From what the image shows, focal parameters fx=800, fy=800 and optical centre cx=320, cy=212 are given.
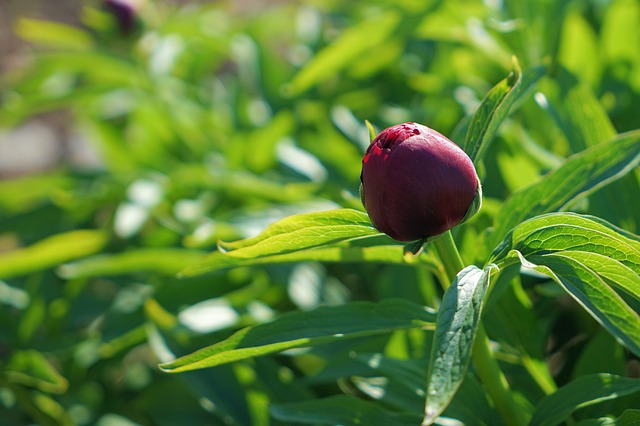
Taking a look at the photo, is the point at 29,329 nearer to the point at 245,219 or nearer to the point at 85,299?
the point at 85,299

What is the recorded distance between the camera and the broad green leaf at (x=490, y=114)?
60 centimetres

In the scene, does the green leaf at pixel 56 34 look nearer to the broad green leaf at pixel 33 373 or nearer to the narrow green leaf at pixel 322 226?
the broad green leaf at pixel 33 373

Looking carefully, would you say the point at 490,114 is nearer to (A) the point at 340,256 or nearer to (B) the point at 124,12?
(A) the point at 340,256

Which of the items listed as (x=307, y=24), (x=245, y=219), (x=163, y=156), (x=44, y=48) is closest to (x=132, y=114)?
(x=163, y=156)

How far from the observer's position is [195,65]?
168 centimetres

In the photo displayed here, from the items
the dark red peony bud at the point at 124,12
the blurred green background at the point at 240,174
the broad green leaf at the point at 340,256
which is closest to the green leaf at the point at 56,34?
the blurred green background at the point at 240,174

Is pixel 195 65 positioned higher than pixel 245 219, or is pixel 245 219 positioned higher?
pixel 245 219

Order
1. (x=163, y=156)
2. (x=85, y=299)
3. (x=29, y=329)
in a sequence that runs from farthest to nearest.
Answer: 1. (x=163, y=156)
2. (x=85, y=299)
3. (x=29, y=329)

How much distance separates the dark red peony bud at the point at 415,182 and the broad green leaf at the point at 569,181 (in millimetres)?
101

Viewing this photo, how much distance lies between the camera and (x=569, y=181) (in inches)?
25.7

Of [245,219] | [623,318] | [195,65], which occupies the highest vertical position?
[623,318]

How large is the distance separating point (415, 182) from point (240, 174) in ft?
2.25

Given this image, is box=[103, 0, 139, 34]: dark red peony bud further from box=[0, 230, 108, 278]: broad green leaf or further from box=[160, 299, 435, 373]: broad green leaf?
box=[160, 299, 435, 373]: broad green leaf

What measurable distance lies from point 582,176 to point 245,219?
431mm
